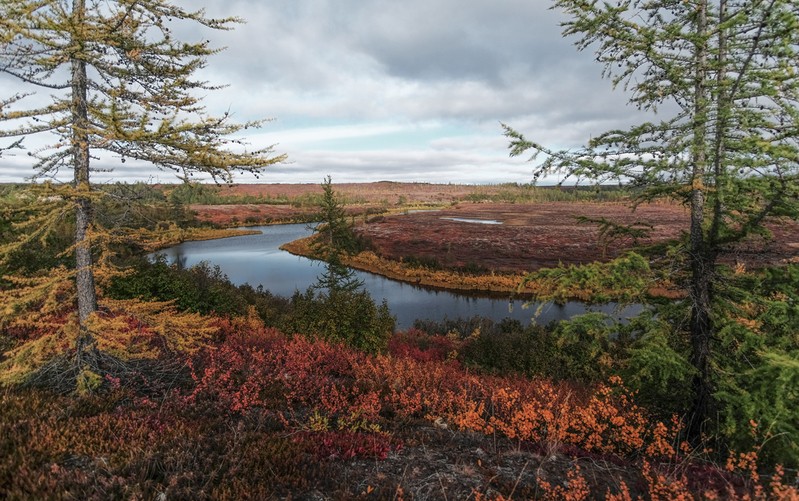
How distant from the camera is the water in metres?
23.5

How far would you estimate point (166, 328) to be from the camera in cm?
631

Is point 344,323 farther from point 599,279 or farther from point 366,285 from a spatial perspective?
point 366,285

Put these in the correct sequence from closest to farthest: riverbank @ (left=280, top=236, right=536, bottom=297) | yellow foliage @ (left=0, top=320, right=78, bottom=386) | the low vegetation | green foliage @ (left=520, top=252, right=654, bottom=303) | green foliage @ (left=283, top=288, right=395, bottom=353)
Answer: the low vegetation, green foliage @ (left=520, top=252, right=654, bottom=303), yellow foliage @ (left=0, top=320, right=78, bottom=386), green foliage @ (left=283, top=288, right=395, bottom=353), riverbank @ (left=280, top=236, right=536, bottom=297)

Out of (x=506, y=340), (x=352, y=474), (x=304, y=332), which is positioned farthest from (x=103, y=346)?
(x=506, y=340)

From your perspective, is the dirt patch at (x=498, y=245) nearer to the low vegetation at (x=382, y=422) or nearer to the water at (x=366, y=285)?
the water at (x=366, y=285)

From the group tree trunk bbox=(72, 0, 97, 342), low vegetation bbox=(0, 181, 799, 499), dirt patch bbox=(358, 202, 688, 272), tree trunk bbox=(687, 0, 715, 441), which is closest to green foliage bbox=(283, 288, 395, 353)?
low vegetation bbox=(0, 181, 799, 499)

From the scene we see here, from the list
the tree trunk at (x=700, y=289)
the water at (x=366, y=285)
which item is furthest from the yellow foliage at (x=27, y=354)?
the water at (x=366, y=285)

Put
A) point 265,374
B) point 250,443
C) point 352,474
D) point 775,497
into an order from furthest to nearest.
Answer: point 265,374, point 250,443, point 352,474, point 775,497

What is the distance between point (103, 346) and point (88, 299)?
31.9 inches

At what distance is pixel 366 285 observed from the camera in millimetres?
30391

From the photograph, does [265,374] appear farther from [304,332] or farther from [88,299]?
[304,332]

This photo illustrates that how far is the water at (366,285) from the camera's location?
23.5 meters

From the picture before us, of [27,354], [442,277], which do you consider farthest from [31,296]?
[442,277]

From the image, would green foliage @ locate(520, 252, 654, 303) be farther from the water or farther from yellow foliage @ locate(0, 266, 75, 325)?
yellow foliage @ locate(0, 266, 75, 325)
